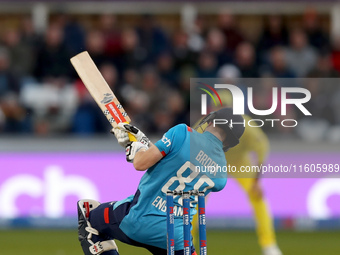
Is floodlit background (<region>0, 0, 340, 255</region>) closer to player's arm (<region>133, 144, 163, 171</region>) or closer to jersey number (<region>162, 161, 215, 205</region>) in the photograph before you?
jersey number (<region>162, 161, 215, 205</region>)

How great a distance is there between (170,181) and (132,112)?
7130 millimetres

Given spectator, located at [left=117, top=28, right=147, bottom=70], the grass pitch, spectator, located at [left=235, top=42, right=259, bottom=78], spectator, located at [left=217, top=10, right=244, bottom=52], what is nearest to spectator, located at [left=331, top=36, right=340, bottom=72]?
spectator, located at [left=235, top=42, right=259, bottom=78]

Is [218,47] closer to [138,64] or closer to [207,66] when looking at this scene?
[207,66]

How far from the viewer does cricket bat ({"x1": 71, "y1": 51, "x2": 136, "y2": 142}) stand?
669 cm

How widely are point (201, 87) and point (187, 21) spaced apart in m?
9.26

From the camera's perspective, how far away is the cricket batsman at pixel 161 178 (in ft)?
19.3

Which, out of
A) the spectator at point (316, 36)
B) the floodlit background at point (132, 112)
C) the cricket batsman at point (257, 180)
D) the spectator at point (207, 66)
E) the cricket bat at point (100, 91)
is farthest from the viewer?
the spectator at point (316, 36)

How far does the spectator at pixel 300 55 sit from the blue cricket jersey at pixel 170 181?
8357 mm

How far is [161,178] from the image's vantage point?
591 centimetres

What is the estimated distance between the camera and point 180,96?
13016 millimetres

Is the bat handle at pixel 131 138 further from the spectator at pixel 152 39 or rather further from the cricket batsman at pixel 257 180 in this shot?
the spectator at pixel 152 39

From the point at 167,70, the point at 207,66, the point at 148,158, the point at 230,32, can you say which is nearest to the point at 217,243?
the point at 207,66

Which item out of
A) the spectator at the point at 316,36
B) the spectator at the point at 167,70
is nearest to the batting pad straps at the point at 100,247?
the spectator at the point at 167,70

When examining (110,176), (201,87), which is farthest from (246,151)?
(110,176)
